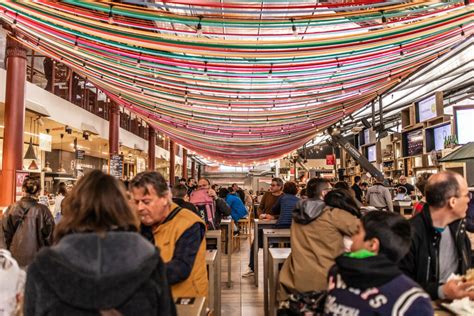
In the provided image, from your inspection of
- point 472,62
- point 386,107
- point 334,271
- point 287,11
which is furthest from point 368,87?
point 386,107

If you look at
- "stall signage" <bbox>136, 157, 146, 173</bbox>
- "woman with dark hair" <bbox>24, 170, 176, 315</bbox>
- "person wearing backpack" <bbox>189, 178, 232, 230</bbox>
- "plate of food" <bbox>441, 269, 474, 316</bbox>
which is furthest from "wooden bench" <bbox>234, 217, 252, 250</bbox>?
"stall signage" <bbox>136, 157, 146, 173</bbox>

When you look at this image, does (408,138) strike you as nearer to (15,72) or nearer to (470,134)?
(470,134)

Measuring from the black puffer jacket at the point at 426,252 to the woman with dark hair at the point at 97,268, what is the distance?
1283 millimetres

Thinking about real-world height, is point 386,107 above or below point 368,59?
above

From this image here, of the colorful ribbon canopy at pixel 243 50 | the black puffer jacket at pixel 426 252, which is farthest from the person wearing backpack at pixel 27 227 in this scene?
the black puffer jacket at pixel 426 252

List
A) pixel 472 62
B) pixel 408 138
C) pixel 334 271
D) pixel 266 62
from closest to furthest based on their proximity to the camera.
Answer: pixel 334 271 → pixel 266 62 → pixel 472 62 → pixel 408 138

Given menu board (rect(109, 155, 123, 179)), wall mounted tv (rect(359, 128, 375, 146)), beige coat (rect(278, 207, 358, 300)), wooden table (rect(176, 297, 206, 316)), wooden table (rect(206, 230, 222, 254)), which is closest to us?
wooden table (rect(176, 297, 206, 316))

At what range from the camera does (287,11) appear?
8.91ft

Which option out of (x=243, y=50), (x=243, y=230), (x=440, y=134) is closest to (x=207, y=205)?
(x=243, y=50)

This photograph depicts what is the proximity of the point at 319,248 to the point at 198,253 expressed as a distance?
0.77 meters

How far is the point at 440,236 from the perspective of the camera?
2.01 metres

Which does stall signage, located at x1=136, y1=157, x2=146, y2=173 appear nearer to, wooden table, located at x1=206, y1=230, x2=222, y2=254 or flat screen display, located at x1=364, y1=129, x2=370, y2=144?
flat screen display, located at x1=364, y1=129, x2=370, y2=144

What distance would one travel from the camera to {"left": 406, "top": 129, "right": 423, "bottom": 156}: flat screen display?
354 inches

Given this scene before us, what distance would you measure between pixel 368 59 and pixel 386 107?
10.2 metres
